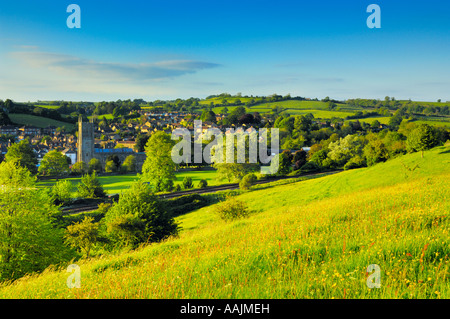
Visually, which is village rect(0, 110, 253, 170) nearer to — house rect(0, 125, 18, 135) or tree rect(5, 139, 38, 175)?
house rect(0, 125, 18, 135)

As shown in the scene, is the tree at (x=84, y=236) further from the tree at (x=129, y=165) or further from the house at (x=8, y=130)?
the house at (x=8, y=130)

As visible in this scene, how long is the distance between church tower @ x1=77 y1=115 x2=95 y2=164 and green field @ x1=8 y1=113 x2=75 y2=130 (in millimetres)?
80840

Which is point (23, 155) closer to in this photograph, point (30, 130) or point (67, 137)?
point (67, 137)

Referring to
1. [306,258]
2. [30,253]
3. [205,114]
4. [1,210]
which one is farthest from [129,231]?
[205,114]

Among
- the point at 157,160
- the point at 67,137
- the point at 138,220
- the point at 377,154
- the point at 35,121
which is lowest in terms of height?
the point at 138,220

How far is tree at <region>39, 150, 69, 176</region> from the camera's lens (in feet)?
280

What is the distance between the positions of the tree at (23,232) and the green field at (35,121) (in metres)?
171

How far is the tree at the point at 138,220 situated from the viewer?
23.4 m

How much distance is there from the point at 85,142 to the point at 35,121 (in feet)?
317

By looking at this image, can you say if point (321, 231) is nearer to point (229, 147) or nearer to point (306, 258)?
point (306, 258)

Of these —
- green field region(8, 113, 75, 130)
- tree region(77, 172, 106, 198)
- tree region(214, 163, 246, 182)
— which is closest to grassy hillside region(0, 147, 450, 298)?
tree region(77, 172, 106, 198)

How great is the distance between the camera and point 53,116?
192 meters

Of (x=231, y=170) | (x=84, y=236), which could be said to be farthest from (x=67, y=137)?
(x=84, y=236)

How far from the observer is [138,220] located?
78.6ft
